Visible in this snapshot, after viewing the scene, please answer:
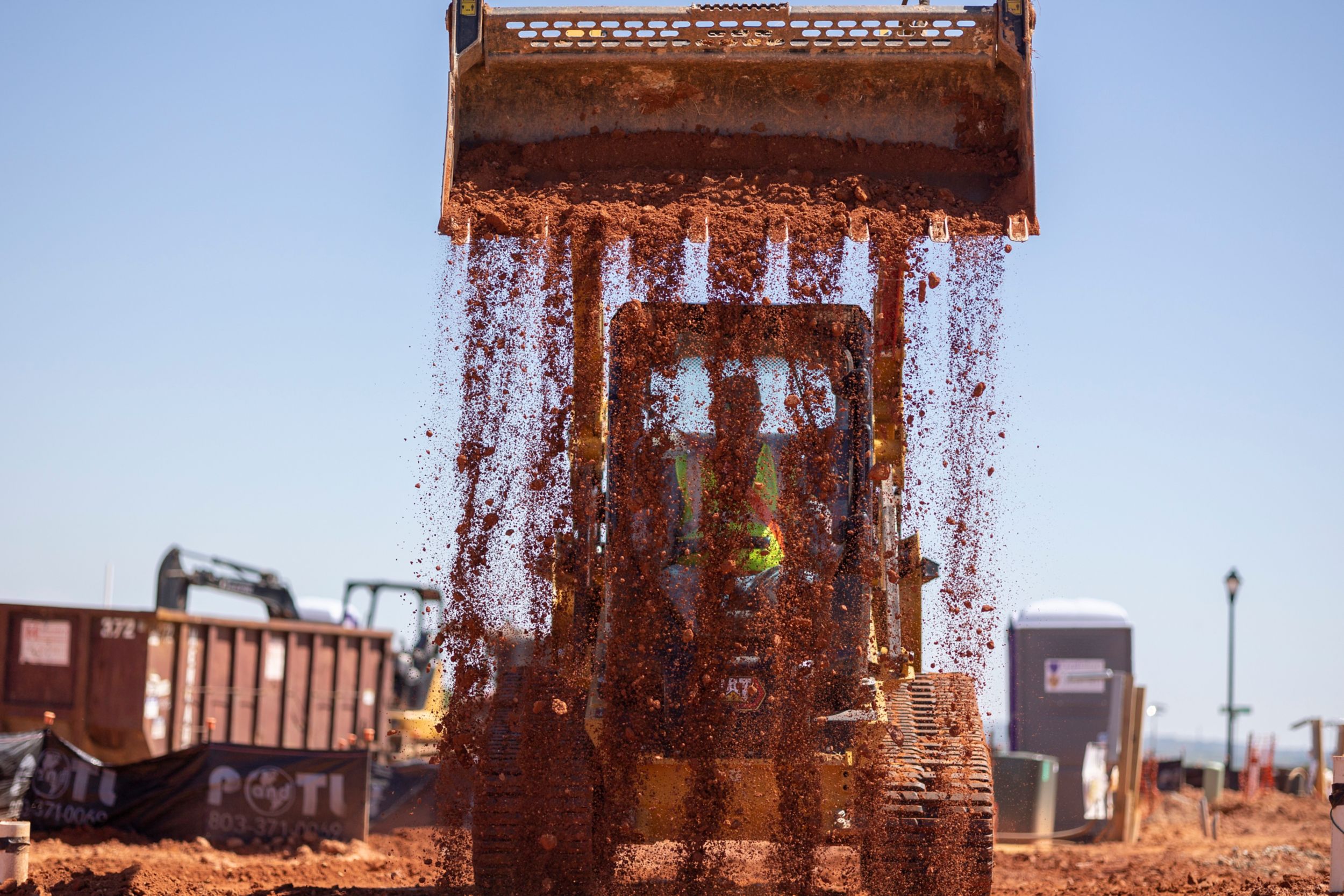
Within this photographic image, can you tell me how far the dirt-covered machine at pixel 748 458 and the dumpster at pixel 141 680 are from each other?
29.2 ft

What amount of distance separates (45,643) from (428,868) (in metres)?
7.42

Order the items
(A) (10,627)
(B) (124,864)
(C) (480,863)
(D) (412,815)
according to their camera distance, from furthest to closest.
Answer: (A) (10,627) → (D) (412,815) → (B) (124,864) → (C) (480,863)

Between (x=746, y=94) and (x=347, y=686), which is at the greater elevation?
(x=746, y=94)

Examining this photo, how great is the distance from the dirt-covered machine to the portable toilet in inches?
443

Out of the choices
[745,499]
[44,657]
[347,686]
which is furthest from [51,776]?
[745,499]

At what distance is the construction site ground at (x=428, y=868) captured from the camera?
25.3ft

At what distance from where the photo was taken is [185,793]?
12.9 metres

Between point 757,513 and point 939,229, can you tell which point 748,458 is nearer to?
point 757,513

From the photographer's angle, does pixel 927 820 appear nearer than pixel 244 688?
Yes

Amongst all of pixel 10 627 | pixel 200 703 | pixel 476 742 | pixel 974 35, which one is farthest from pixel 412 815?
pixel 974 35

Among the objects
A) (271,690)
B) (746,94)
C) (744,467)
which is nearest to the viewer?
(744,467)

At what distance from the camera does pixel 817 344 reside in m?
7.55

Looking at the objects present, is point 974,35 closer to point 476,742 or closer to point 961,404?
point 961,404

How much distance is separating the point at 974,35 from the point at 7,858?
6.76 meters
